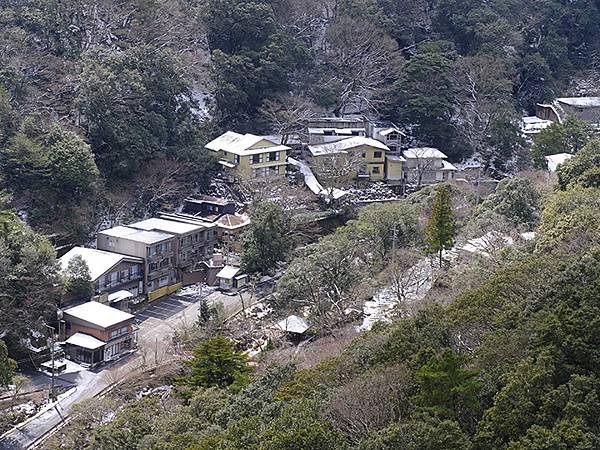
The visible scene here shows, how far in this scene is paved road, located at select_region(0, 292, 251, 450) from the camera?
16906 millimetres

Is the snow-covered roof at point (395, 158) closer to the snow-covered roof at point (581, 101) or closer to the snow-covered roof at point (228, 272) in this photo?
the snow-covered roof at point (581, 101)

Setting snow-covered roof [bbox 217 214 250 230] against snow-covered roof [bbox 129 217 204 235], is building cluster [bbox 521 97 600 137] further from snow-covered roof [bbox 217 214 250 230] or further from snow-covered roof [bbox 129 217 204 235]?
snow-covered roof [bbox 129 217 204 235]

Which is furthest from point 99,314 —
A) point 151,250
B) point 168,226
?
point 168,226

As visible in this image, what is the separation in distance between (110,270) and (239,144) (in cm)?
876

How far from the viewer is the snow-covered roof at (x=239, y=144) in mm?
29250

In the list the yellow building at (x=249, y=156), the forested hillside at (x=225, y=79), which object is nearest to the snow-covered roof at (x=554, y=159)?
the forested hillside at (x=225, y=79)

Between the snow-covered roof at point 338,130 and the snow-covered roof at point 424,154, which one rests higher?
the snow-covered roof at point 338,130

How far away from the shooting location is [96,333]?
802 inches

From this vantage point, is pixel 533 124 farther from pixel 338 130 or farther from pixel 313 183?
pixel 313 183

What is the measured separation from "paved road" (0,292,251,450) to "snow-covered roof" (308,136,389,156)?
→ 817 centimetres

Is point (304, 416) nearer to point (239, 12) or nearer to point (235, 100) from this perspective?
point (235, 100)

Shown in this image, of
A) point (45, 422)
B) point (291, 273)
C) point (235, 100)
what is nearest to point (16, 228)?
point (45, 422)

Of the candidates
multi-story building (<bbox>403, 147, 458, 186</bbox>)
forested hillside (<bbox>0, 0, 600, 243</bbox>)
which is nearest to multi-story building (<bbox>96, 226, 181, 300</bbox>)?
forested hillside (<bbox>0, 0, 600, 243</bbox>)

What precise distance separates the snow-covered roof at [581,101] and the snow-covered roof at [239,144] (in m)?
13.3
